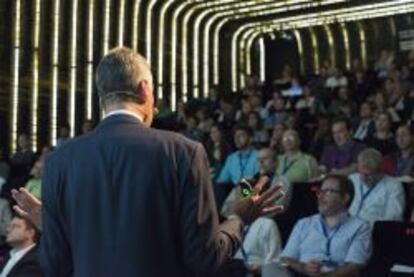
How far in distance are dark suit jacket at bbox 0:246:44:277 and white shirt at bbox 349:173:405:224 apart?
2.49 metres

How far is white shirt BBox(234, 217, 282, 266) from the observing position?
569 cm

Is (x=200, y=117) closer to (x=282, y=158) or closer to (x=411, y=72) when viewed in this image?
(x=411, y=72)

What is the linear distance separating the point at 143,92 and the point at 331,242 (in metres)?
3.10

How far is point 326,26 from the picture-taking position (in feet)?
61.4

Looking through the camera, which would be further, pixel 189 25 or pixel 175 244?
pixel 189 25

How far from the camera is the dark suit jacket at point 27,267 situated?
436 cm

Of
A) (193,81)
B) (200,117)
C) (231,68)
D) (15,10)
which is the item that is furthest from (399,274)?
(231,68)

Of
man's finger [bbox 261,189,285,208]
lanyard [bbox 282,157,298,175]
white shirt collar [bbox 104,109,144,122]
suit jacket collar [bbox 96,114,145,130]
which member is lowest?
lanyard [bbox 282,157,298,175]

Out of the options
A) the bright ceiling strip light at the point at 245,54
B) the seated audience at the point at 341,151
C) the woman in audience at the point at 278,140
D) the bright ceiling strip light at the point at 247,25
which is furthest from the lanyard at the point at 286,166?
the bright ceiling strip light at the point at 245,54

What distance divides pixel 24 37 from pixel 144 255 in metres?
10.7

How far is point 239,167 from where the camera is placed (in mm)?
7961

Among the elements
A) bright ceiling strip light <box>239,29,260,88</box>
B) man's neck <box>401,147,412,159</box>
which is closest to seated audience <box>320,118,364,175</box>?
man's neck <box>401,147,412,159</box>

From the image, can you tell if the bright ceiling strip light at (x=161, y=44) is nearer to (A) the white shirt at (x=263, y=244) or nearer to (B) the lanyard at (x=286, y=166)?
(B) the lanyard at (x=286, y=166)

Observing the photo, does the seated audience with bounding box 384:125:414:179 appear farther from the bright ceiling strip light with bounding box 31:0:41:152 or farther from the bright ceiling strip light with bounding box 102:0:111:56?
the bright ceiling strip light with bounding box 102:0:111:56
